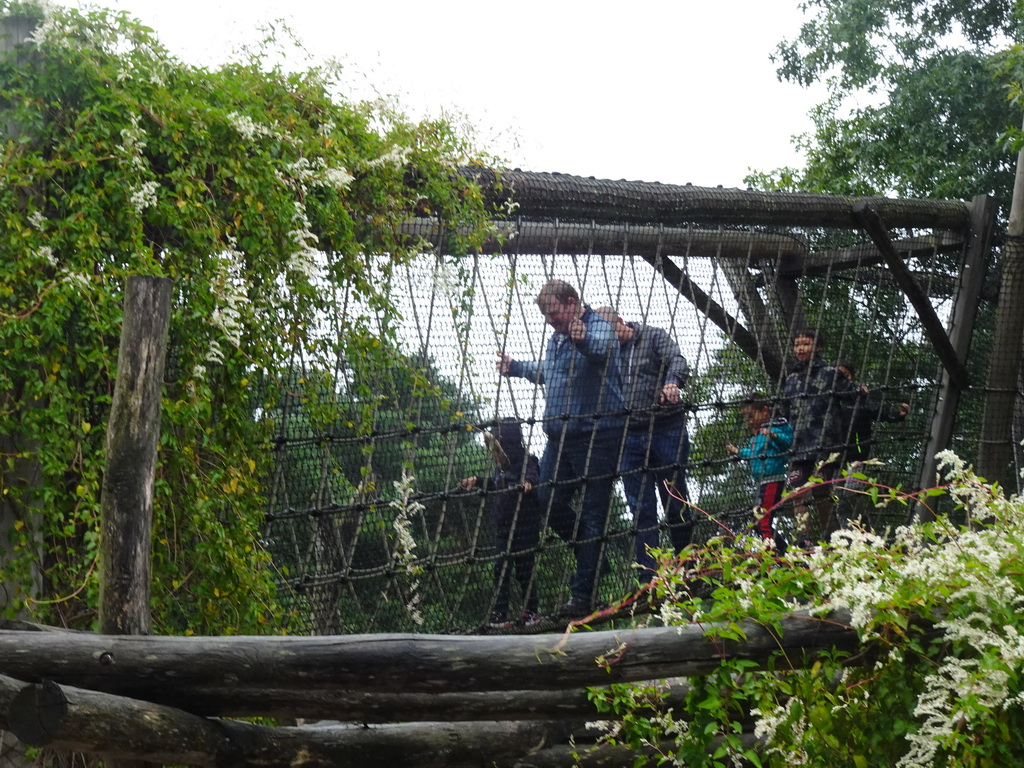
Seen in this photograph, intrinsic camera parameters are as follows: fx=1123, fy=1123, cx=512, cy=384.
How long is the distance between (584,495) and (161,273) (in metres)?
2.04

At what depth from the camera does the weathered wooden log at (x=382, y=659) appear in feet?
8.41

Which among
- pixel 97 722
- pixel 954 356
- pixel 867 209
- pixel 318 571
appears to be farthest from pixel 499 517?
pixel 954 356

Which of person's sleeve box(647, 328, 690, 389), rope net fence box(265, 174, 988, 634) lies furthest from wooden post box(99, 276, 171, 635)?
person's sleeve box(647, 328, 690, 389)

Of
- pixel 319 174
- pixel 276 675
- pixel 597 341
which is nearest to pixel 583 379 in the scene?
pixel 597 341

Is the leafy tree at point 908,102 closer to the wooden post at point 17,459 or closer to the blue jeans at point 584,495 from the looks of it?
the blue jeans at point 584,495

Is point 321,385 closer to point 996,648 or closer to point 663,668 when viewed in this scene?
point 663,668

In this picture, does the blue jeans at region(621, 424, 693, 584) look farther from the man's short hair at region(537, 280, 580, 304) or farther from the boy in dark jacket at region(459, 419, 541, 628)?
the man's short hair at region(537, 280, 580, 304)

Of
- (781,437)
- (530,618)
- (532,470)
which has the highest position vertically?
(781,437)

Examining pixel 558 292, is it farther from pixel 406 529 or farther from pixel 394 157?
pixel 406 529

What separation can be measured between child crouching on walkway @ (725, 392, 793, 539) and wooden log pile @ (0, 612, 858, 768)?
260 centimetres

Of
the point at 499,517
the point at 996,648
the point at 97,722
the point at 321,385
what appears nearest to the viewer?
the point at 996,648

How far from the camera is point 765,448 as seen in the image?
17.1ft

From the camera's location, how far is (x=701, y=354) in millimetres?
4945

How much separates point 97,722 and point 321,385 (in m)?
1.38
